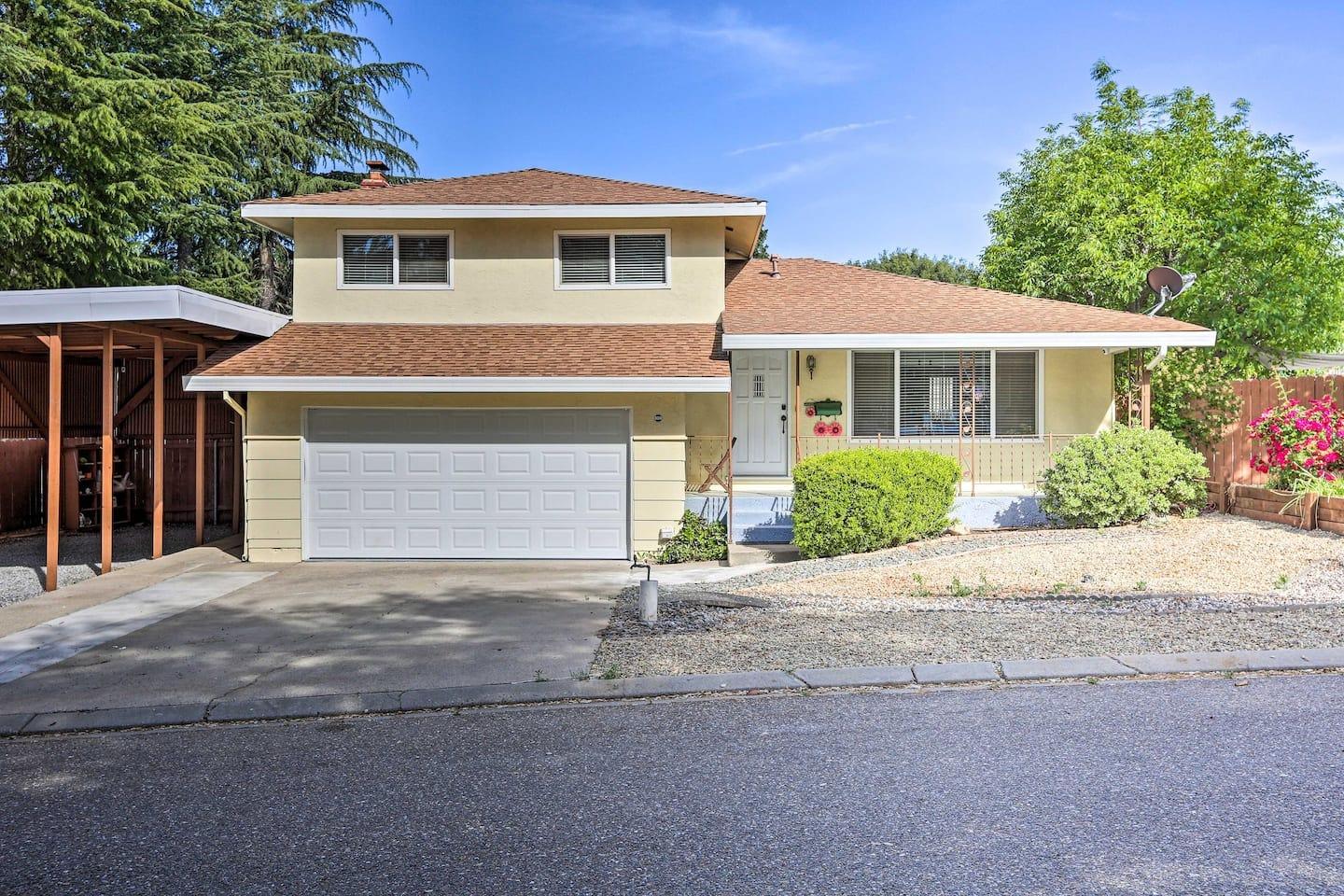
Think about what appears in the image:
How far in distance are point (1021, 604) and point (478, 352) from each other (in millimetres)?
7774

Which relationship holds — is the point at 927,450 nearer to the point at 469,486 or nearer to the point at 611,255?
the point at 611,255

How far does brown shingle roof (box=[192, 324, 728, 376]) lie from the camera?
12375 millimetres

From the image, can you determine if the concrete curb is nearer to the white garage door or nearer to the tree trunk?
the white garage door

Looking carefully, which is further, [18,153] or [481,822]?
[18,153]

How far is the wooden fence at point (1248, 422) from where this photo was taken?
1255 cm

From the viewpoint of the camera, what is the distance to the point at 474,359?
1277 centimetres

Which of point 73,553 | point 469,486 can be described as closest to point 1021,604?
point 469,486

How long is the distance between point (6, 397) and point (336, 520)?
6135 millimetres

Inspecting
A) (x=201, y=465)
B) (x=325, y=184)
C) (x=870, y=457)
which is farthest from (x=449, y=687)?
(x=325, y=184)

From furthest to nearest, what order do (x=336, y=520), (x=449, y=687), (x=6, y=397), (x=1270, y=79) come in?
1. (x=1270, y=79)
2. (x=6, y=397)
3. (x=336, y=520)
4. (x=449, y=687)

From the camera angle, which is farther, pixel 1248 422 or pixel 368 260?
pixel 368 260

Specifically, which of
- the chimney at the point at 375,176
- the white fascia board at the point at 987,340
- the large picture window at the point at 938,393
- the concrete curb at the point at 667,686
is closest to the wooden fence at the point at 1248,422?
the white fascia board at the point at 987,340

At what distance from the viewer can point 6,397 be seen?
48.1 ft

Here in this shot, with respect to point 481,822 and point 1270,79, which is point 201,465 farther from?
point 1270,79
